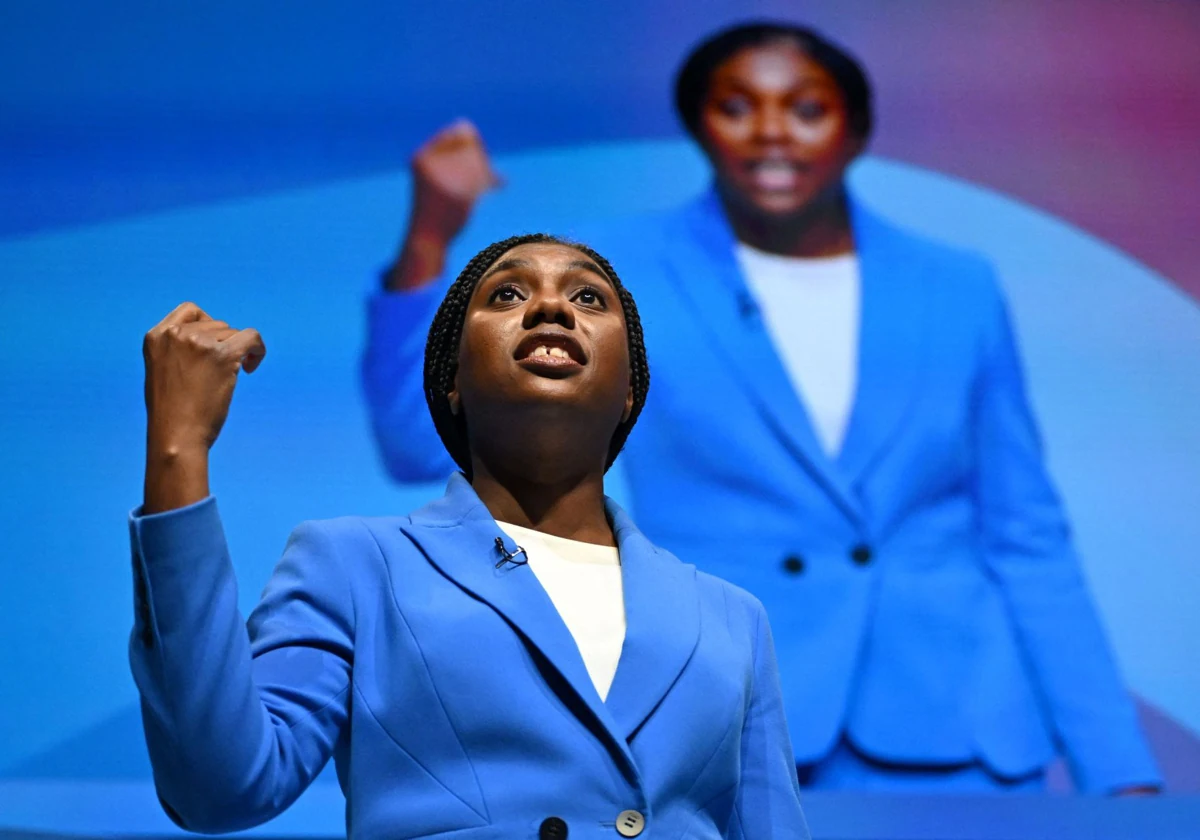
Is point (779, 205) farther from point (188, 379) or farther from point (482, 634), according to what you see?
point (188, 379)

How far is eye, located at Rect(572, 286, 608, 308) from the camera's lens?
1.90 meters

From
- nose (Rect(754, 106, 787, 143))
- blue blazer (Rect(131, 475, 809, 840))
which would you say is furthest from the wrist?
blue blazer (Rect(131, 475, 809, 840))

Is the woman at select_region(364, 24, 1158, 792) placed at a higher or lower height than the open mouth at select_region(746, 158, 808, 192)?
lower

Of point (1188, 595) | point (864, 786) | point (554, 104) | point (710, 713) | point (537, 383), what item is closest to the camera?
point (710, 713)

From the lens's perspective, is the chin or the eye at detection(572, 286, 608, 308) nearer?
the eye at detection(572, 286, 608, 308)

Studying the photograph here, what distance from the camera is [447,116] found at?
358 cm

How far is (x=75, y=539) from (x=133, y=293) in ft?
1.89

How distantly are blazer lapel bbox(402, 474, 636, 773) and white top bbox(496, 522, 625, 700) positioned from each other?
44mm

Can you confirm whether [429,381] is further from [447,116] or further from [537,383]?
[447,116]

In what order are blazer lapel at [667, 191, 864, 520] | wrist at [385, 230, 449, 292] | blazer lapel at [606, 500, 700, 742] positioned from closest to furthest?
1. blazer lapel at [606, 500, 700, 742]
2. blazer lapel at [667, 191, 864, 520]
3. wrist at [385, 230, 449, 292]

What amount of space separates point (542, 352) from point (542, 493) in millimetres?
174

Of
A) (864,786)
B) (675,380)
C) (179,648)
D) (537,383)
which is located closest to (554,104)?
(675,380)

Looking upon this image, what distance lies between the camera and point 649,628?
5.40 ft

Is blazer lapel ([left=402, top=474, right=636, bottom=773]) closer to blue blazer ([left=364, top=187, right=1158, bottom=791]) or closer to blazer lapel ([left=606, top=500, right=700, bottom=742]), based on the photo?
blazer lapel ([left=606, top=500, right=700, bottom=742])
